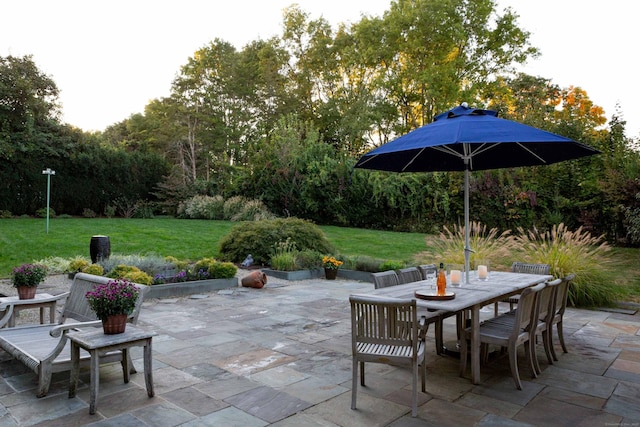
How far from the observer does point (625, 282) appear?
7062 millimetres

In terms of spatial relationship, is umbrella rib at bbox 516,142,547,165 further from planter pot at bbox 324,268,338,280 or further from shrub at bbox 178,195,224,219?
shrub at bbox 178,195,224,219

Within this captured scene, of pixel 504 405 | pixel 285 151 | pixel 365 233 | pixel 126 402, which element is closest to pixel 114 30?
pixel 285 151

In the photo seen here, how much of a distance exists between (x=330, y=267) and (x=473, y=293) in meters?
5.54

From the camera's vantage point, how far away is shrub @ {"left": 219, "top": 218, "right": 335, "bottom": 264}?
10289 millimetres

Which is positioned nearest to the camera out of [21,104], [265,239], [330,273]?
[330,273]

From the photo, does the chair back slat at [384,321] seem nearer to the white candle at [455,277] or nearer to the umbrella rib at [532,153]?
the white candle at [455,277]

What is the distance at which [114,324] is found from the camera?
3.20m

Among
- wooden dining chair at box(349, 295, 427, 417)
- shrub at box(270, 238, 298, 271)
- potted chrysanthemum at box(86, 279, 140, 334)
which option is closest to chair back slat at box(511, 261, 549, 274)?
wooden dining chair at box(349, 295, 427, 417)

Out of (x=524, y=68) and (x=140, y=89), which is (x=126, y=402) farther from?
(x=140, y=89)

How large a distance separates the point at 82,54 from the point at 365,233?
436 inches

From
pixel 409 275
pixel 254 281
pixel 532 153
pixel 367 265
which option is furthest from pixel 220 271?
pixel 532 153

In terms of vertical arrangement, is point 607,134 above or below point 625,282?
above

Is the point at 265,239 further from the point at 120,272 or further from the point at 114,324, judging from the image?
the point at 114,324

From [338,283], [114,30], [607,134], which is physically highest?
[114,30]
